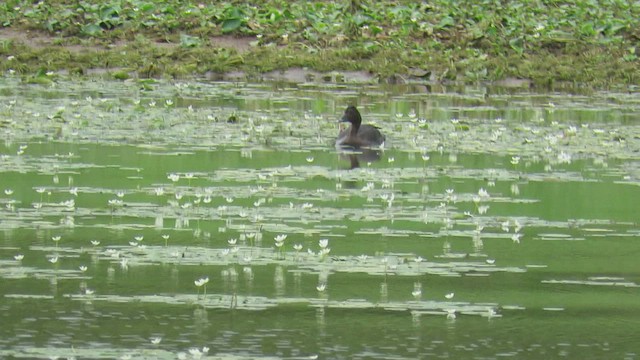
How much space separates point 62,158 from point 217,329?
6186mm

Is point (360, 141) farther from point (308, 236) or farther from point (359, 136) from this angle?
point (308, 236)

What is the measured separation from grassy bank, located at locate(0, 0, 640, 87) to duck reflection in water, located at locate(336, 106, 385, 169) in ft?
22.0

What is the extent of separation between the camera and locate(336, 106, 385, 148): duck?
15.4 meters

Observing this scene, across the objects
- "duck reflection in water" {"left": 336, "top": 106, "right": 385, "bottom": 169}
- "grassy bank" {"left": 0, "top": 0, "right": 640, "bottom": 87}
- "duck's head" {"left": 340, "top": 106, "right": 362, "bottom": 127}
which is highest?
"grassy bank" {"left": 0, "top": 0, "right": 640, "bottom": 87}

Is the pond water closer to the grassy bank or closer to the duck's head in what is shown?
the duck's head

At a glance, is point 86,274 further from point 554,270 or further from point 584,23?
point 584,23

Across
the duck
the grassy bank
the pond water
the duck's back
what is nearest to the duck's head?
the duck

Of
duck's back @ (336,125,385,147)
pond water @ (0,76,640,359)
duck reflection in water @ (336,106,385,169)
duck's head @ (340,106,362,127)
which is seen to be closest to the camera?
pond water @ (0,76,640,359)

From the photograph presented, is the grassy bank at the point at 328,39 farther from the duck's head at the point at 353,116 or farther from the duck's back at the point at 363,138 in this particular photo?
the duck's back at the point at 363,138

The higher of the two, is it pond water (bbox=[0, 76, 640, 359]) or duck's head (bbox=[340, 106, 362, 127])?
duck's head (bbox=[340, 106, 362, 127])

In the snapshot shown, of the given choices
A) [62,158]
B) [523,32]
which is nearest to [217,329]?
[62,158]

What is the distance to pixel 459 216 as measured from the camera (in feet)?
36.8

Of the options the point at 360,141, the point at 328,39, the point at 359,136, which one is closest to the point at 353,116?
the point at 359,136

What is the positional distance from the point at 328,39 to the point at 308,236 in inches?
576
